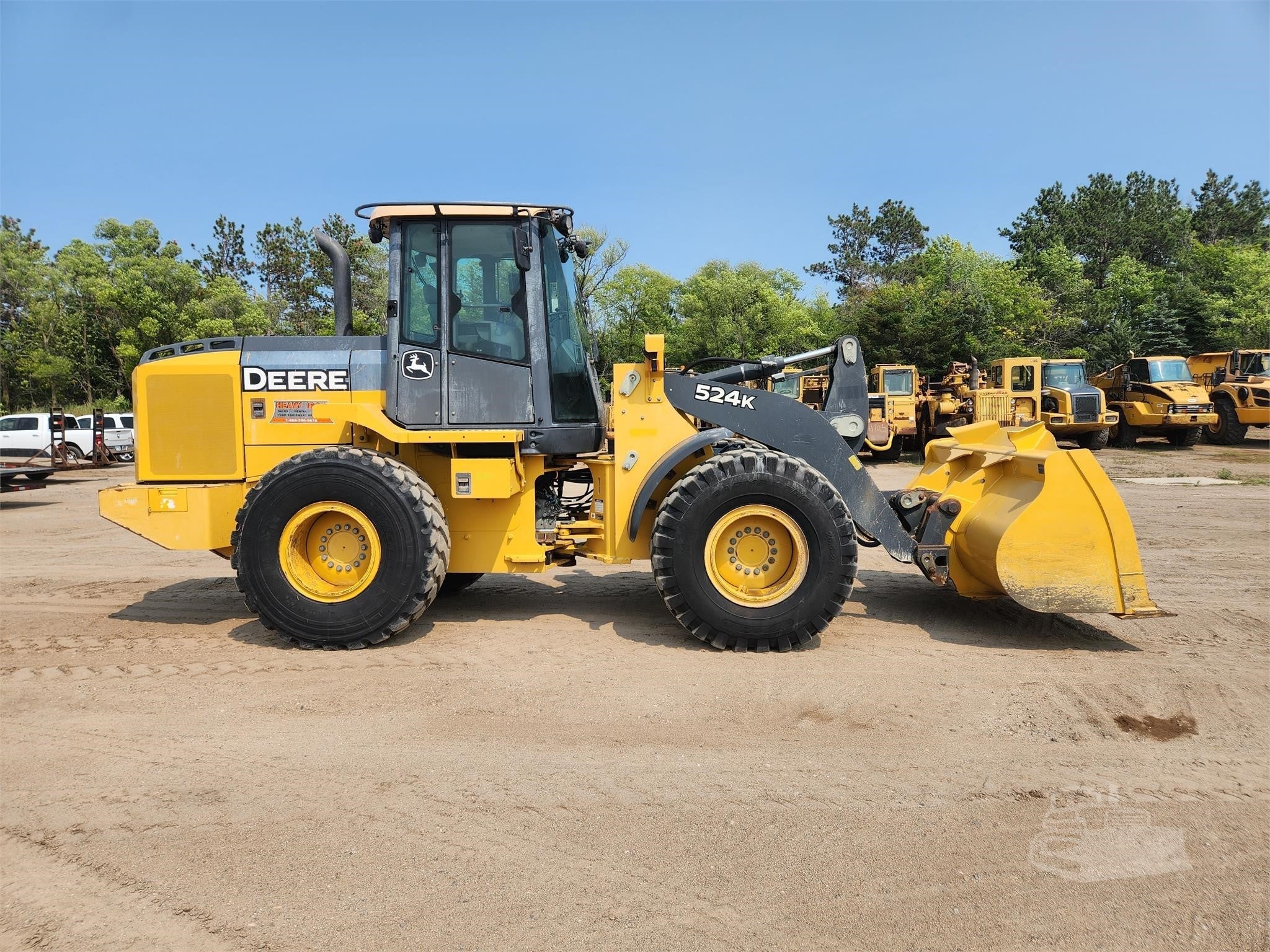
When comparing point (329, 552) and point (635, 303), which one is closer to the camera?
point (329, 552)

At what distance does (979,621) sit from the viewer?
6090 mm

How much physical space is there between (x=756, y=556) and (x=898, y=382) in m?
19.0

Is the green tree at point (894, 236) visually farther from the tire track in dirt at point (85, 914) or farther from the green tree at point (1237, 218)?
the tire track in dirt at point (85, 914)

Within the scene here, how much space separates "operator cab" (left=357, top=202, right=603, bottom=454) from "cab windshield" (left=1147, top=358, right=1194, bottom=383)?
907 inches

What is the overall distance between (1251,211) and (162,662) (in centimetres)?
7120

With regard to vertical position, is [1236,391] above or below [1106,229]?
below

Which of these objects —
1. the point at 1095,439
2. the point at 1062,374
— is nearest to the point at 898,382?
the point at 1062,374

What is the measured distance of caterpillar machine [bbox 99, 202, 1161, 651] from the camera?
532 centimetres

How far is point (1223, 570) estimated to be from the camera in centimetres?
780

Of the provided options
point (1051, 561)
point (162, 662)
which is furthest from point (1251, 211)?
point (162, 662)

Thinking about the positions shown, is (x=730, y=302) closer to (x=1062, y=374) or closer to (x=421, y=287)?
(x=1062, y=374)

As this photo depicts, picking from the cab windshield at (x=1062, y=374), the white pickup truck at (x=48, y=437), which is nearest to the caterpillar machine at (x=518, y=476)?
the white pickup truck at (x=48, y=437)

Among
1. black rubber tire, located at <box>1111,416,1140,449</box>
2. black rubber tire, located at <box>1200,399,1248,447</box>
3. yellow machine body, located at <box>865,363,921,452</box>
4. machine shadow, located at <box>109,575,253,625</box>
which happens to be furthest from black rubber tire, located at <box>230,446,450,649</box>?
black rubber tire, located at <box>1200,399,1248,447</box>

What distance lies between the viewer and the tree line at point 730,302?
35812 mm
